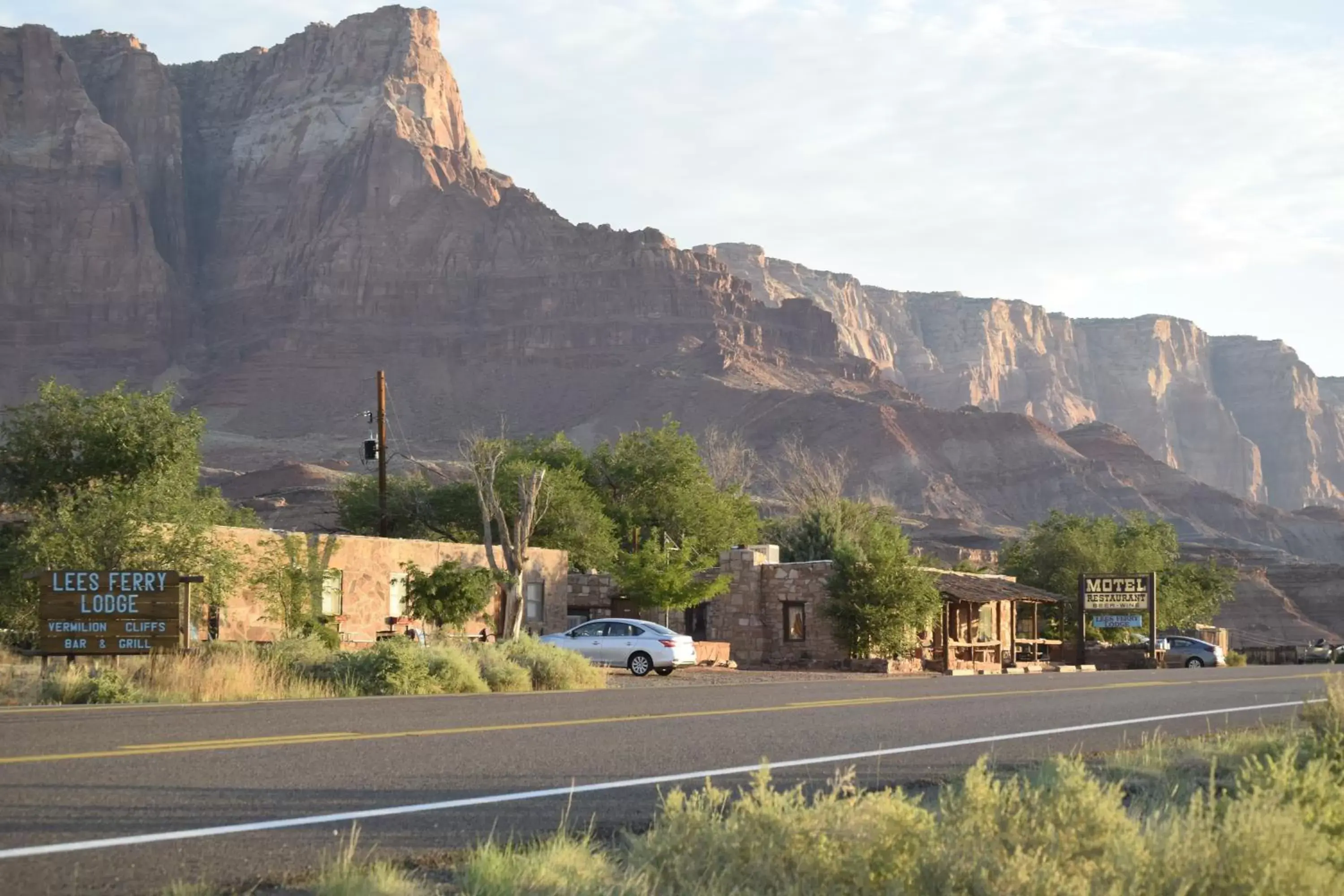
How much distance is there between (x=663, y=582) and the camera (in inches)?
1513

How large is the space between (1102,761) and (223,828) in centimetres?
766

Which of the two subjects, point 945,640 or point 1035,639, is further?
point 1035,639

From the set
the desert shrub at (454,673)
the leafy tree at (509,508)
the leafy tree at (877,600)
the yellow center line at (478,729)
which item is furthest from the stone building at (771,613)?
the desert shrub at (454,673)

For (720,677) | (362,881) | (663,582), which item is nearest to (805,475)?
(663,582)

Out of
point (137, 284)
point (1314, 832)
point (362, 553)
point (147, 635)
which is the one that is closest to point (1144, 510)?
point (137, 284)

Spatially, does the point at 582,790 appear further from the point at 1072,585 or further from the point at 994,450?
the point at 994,450

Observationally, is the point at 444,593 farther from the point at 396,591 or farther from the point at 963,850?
the point at 963,850

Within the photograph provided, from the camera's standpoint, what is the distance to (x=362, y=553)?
111 ft

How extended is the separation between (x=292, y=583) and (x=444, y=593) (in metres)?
5.16

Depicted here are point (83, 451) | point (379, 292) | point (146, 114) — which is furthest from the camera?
point (146, 114)

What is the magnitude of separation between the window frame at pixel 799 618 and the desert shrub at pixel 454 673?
65.8ft

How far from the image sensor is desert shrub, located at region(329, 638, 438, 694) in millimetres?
21453

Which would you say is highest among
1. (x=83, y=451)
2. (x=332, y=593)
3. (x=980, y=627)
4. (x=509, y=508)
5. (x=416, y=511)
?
(x=83, y=451)

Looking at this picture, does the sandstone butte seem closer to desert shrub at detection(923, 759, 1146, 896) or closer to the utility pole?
the utility pole
